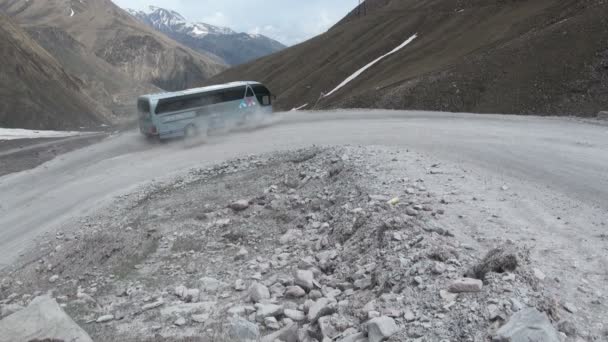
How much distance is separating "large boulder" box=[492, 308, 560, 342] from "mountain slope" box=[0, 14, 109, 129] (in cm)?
5428

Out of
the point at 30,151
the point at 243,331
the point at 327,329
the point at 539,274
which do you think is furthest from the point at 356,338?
the point at 30,151

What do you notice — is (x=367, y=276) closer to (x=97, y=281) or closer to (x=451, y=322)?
(x=451, y=322)

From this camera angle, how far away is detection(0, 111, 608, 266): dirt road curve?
13.6 meters

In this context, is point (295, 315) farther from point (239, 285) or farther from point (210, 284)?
point (210, 284)

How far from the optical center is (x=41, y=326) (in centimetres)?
756

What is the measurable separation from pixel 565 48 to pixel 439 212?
22434 mm

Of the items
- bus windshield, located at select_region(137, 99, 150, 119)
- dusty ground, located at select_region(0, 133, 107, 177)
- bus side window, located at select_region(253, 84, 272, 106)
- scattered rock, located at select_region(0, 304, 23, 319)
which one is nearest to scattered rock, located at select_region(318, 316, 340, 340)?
scattered rock, located at select_region(0, 304, 23, 319)

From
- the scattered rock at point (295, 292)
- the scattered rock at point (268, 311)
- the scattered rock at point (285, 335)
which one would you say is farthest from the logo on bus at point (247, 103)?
the scattered rock at point (285, 335)

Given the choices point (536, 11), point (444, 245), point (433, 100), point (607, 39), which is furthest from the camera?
point (536, 11)

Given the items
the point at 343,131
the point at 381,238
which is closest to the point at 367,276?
the point at 381,238

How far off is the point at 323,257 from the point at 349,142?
35.8 feet

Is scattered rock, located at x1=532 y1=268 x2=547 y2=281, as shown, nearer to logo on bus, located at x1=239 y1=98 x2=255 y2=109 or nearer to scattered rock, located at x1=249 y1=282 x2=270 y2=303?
scattered rock, located at x1=249 y1=282 x2=270 y2=303

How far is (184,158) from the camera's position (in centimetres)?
2367

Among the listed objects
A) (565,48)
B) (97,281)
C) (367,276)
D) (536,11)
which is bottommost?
(97,281)
